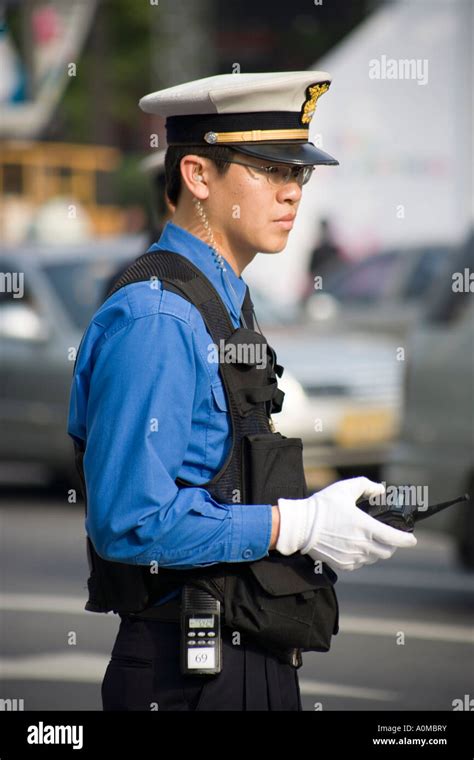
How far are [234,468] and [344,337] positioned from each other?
31.1 ft

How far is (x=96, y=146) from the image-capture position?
149 feet

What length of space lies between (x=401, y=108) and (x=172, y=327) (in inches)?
832

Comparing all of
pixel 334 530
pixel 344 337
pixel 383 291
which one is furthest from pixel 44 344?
pixel 334 530

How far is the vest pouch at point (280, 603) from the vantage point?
2887mm

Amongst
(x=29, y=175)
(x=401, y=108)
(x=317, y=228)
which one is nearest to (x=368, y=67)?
(x=401, y=108)

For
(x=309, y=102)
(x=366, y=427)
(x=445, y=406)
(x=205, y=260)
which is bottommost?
(x=205, y=260)

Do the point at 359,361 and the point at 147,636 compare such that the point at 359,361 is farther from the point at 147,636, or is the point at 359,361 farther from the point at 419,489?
the point at 147,636

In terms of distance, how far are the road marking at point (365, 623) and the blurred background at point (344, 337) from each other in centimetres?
2

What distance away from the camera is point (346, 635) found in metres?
7.40

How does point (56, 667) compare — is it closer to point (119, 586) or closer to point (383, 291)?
point (119, 586)

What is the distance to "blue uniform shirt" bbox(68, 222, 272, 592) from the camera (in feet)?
8.90

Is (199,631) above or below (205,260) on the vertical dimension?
below
